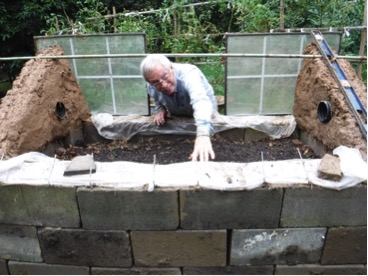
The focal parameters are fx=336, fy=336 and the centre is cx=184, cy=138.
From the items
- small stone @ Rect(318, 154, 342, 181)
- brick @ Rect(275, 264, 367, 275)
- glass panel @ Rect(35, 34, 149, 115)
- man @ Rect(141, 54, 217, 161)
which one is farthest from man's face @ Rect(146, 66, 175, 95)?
brick @ Rect(275, 264, 367, 275)

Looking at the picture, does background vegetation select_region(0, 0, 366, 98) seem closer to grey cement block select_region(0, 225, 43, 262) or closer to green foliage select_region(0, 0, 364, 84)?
green foliage select_region(0, 0, 364, 84)

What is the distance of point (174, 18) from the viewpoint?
653 cm

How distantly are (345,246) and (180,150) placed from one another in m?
2.07

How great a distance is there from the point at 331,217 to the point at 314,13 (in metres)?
4.84

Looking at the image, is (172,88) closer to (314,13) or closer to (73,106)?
(73,106)

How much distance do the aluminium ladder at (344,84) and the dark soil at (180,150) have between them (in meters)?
0.90

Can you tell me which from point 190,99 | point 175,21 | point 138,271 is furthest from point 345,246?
point 175,21

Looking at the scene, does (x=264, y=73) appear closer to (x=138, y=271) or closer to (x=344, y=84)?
(x=344, y=84)

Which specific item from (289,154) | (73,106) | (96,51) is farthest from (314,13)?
(73,106)

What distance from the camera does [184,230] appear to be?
251 centimetres

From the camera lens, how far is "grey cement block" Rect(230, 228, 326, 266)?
8.27 ft

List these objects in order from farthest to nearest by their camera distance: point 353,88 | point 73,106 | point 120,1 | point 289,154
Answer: point 120,1
point 73,106
point 289,154
point 353,88

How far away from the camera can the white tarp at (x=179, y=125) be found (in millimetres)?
4195

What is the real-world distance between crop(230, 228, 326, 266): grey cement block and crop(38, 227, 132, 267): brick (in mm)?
862
